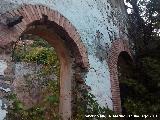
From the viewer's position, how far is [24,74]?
12.0 m

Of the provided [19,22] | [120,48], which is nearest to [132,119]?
[120,48]

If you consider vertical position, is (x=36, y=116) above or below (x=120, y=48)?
below

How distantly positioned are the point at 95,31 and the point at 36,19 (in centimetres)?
224

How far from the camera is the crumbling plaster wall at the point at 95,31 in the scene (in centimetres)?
664

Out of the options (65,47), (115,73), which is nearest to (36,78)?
(115,73)

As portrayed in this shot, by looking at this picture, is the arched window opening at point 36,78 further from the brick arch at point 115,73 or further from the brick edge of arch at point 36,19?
the brick edge of arch at point 36,19

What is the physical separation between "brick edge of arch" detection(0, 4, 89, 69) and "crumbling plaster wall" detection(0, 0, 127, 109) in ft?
0.50

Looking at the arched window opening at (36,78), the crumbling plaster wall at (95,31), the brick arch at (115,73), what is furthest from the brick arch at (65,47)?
the arched window opening at (36,78)

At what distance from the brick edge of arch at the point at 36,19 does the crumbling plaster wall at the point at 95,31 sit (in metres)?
0.15

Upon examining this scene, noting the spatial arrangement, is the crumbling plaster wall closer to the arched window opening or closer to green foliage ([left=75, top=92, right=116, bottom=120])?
green foliage ([left=75, top=92, right=116, bottom=120])

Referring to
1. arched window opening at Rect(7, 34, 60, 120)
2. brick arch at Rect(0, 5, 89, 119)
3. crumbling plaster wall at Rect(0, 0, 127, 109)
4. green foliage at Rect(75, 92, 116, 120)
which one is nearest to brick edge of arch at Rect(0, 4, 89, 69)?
brick arch at Rect(0, 5, 89, 119)

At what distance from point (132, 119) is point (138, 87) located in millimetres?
890

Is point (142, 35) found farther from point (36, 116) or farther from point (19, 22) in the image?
point (19, 22)

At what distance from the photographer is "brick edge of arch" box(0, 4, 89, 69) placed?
4.97 meters
